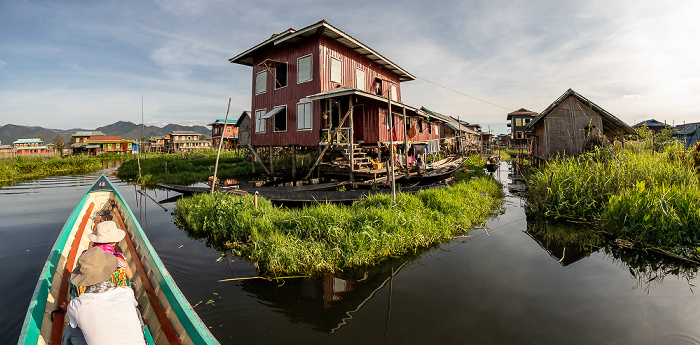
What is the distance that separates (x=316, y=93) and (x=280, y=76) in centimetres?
395

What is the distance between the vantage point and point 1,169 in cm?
2373

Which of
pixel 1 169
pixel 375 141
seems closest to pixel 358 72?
pixel 375 141

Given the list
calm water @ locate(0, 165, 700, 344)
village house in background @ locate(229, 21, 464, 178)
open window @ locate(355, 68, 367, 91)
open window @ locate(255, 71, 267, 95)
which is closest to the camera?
calm water @ locate(0, 165, 700, 344)

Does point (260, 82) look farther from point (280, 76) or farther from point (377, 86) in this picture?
point (377, 86)

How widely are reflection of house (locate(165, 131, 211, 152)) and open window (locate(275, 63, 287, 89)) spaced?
48453mm

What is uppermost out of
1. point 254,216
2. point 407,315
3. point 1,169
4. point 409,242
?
point 1,169

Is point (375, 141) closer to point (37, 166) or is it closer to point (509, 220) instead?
point (509, 220)

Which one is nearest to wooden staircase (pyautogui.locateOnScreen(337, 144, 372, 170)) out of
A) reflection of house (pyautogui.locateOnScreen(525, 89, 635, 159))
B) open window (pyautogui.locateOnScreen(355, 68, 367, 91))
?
open window (pyautogui.locateOnScreen(355, 68, 367, 91))

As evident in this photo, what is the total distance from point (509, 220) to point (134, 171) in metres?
28.5

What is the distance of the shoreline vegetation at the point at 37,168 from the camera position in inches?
942

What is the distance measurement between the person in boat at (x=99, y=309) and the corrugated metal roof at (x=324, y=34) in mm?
14272

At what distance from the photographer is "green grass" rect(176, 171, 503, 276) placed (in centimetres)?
670

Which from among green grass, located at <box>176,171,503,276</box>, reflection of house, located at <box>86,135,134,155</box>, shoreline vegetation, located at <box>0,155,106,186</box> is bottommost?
green grass, located at <box>176,171,503,276</box>

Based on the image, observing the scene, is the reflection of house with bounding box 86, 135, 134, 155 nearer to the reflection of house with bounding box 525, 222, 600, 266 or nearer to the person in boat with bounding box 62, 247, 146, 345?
the person in boat with bounding box 62, 247, 146, 345
